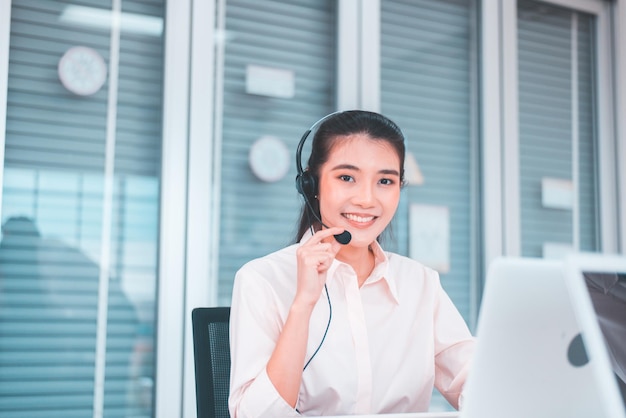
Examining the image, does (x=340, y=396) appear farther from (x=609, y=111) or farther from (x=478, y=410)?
(x=609, y=111)

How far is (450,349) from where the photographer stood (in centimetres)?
147

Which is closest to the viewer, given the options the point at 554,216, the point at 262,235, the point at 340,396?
the point at 340,396

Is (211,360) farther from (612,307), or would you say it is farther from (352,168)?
(612,307)

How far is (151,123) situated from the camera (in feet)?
8.13

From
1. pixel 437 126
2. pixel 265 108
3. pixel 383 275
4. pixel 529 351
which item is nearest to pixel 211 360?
pixel 383 275

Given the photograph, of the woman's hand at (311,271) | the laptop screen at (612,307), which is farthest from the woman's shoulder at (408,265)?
the laptop screen at (612,307)

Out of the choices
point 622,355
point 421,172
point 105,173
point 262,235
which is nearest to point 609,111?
point 421,172

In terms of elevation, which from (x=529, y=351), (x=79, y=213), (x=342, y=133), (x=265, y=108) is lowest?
(x=529, y=351)

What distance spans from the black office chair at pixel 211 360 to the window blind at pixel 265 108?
1.13 meters

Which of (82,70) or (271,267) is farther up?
(82,70)

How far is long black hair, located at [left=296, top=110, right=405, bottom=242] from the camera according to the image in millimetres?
1575

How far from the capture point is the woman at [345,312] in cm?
127

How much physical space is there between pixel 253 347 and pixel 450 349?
0.44 m

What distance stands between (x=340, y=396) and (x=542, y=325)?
2.46 feet
